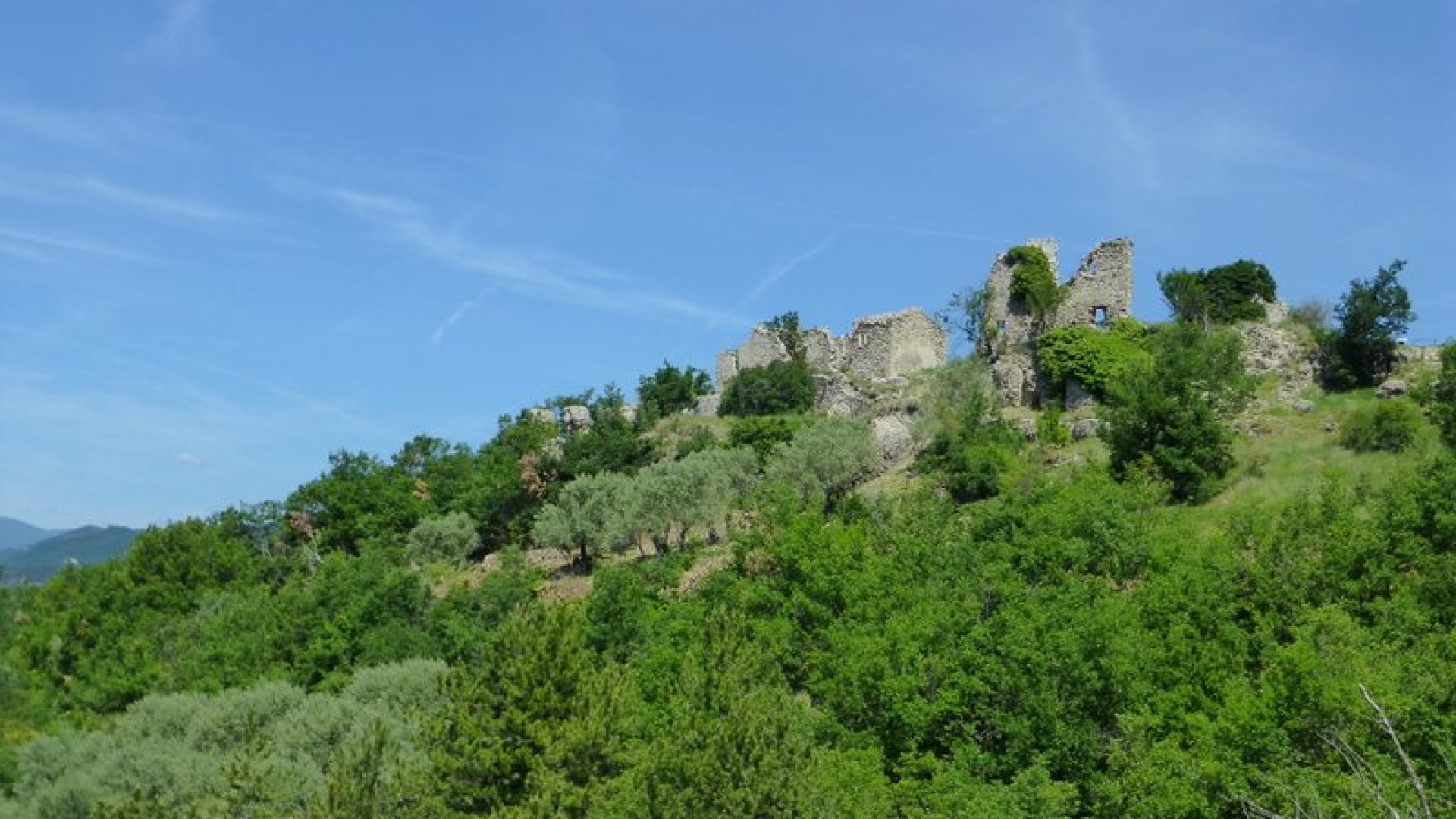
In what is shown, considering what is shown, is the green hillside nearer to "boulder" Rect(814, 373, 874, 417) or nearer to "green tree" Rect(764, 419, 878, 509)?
"green tree" Rect(764, 419, 878, 509)

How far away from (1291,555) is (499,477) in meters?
43.0

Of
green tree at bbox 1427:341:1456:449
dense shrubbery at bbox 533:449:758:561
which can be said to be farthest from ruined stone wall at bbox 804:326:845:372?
green tree at bbox 1427:341:1456:449

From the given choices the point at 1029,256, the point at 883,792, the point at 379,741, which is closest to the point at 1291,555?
the point at 883,792

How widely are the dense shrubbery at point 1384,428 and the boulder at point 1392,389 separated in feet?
10.1

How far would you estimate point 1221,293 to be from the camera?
5350 centimetres

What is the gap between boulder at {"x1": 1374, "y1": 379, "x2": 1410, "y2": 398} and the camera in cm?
4481

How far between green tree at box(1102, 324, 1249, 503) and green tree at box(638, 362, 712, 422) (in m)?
36.3

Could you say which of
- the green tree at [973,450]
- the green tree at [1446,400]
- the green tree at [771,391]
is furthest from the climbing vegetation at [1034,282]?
the green tree at [1446,400]

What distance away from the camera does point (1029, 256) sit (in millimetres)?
57375

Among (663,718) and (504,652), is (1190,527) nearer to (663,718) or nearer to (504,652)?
(663,718)

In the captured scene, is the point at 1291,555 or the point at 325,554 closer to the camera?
the point at 1291,555

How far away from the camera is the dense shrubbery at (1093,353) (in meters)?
51.5

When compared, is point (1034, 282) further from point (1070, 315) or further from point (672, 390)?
point (672, 390)

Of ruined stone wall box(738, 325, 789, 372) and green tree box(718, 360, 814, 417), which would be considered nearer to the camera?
green tree box(718, 360, 814, 417)
